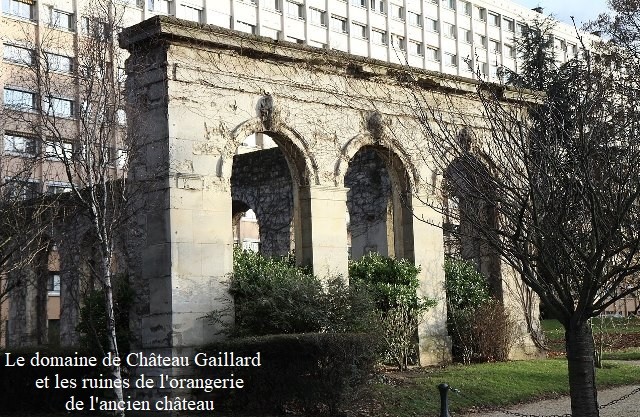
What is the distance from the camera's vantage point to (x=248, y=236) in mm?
43875

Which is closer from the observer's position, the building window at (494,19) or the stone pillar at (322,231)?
the stone pillar at (322,231)

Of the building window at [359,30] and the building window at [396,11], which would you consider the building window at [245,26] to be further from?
the building window at [396,11]

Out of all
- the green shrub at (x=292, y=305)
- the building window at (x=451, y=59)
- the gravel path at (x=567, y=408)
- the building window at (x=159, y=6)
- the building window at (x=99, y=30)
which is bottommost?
the gravel path at (x=567, y=408)

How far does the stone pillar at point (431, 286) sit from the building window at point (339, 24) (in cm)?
3598

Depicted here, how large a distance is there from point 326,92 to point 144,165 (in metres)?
3.74

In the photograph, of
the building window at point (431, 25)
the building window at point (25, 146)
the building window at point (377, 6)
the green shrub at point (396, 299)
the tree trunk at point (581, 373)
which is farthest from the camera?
the building window at point (431, 25)

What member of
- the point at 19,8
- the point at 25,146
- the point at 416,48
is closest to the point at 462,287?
the point at 25,146

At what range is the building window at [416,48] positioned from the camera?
56594 millimetres

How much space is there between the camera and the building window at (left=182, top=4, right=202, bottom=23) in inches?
1778

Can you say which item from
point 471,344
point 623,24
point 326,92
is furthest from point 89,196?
point 623,24

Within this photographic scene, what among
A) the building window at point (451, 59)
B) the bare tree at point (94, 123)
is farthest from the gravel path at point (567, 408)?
the building window at point (451, 59)

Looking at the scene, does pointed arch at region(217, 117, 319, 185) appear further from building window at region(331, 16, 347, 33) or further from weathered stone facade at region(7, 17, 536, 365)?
building window at region(331, 16, 347, 33)

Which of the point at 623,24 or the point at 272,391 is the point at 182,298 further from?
the point at 623,24

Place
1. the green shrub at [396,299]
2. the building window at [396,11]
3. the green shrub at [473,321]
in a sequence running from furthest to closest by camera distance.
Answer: the building window at [396,11] < the green shrub at [473,321] < the green shrub at [396,299]
